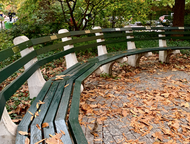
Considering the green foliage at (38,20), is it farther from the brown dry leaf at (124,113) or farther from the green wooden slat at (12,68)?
the brown dry leaf at (124,113)

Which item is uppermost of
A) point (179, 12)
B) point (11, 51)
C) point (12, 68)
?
point (179, 12)

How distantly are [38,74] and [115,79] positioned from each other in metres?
2.40

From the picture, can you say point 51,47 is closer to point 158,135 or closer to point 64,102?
point 64,102

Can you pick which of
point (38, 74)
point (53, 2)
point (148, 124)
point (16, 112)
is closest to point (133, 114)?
point (148, 124)

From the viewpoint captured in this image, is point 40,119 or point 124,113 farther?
point 124,113

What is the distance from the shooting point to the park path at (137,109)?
7.92ft

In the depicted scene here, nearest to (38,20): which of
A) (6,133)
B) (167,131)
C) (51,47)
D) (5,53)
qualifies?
(51,47)

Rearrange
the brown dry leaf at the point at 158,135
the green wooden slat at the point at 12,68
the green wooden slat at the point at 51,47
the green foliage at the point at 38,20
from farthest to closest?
the green foliage at the point at 38,20 → the green wooden slat at the point at 51,47 → the brown dry leaf at the point at 158,135 → the green wooden slat at the point at 12,68

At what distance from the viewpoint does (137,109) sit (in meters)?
3.10

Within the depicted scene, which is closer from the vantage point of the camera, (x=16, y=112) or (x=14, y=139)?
(x=14, y=139)

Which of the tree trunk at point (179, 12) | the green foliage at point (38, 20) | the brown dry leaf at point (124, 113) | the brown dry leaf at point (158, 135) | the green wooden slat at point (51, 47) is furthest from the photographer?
the tree trunk at point (179, 12)

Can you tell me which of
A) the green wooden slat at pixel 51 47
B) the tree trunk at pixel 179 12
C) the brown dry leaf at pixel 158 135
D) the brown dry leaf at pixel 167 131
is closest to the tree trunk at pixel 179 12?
the tree trunk at pixel 179 12

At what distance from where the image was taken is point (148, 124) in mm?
2645

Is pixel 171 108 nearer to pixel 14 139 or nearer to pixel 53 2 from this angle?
pixel 14 139
